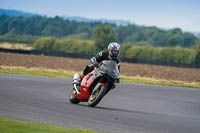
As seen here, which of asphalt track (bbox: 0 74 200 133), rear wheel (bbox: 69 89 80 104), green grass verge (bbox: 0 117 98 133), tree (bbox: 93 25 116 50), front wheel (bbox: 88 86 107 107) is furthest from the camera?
tree (bbox: 93 25 116 50)

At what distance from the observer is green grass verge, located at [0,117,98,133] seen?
858 centimetres

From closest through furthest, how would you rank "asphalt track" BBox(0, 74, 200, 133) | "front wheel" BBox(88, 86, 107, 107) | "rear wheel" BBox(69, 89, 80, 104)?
"asphalt track" BBox(0, 74, 200, 133), "front wheel" BBox(88, 86, 107, 107), "rear wheel" BBox(69, 89, 80, 104)

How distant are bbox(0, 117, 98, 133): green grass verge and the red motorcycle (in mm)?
4024

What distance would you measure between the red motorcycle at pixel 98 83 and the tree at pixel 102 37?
95.2 metres

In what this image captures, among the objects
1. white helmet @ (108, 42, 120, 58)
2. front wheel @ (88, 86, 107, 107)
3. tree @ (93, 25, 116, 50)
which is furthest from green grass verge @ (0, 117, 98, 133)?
tree @ (93, 25, 116, 50)

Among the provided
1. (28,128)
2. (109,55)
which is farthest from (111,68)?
(28,128)

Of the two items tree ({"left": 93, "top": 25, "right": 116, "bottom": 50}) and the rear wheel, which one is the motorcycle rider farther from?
tree ({"left": 93, "top": 25, "right": 116, "bottom": 50})

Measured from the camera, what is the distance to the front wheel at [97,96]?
43.4 feet

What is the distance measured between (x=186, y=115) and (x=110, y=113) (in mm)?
2549

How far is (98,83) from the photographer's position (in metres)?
13.4

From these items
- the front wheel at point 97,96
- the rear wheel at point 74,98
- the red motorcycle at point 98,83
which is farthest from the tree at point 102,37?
the front wheel at point 97,96

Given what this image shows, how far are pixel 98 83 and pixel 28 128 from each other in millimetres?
4737

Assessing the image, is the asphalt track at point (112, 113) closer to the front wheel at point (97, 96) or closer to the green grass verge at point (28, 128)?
the front wheel at point (97, 96)

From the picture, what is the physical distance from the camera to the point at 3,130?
8438mm
